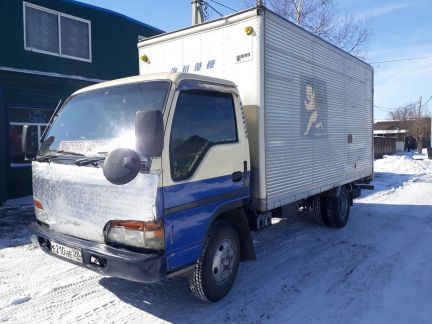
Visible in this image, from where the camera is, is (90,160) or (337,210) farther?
(337,210)

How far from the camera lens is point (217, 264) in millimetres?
4109

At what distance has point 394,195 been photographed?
1142cm

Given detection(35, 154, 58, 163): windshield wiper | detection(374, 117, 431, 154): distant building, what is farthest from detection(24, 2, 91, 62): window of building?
detection(374, 117, 431, 154): distant building

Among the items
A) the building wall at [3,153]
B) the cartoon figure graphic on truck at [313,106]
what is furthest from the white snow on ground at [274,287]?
the building wall at [3,153]

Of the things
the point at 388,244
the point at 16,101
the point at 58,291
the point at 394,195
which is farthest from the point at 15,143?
the point at 394,195

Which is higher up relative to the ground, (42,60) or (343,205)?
(42,60)

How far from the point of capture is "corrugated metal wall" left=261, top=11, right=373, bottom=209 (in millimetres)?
4809

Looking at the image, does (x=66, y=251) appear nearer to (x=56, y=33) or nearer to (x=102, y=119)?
(x=102, y=119)

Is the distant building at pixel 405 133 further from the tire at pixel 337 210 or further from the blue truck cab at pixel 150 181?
the blue truck cab at pixel 150 181

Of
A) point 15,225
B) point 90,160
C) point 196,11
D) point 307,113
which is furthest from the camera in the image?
point 196,11

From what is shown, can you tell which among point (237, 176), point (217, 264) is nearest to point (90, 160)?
point (237, 176)

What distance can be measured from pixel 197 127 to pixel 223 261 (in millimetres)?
1547

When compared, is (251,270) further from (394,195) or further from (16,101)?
(16,101)

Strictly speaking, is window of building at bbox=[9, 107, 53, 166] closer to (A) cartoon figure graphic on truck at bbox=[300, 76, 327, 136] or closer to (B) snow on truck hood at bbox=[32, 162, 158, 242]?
(B) snow on truck hood at bbox=[32, 162, 158, 242]
